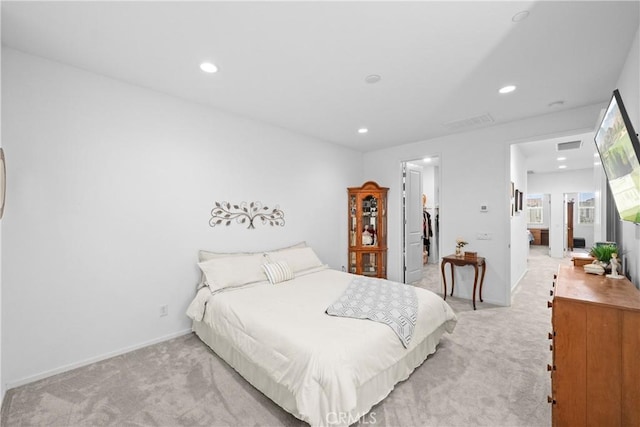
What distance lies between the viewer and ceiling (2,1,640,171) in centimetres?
171

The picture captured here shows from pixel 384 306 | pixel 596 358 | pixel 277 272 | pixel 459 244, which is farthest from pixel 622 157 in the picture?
pixel 277 272

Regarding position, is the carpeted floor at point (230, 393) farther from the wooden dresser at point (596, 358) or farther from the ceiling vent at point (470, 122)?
the ceiling vent at point (470, 122)

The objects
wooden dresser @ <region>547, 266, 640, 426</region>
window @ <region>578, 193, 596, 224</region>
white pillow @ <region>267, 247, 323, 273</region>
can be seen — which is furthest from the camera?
window @ <region>578, 193, 596, 224</region>

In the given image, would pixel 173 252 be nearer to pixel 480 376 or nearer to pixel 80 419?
pixel 80 419

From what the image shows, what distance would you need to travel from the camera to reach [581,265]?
2520 mm

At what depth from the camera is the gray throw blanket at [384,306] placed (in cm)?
210

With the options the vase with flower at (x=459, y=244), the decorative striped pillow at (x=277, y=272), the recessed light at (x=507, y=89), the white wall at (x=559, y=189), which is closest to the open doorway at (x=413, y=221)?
the vase with flower at (x=459, y=244)

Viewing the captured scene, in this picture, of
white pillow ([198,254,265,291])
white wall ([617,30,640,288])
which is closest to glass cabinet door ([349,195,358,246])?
white pillow ([198,254,265,291])

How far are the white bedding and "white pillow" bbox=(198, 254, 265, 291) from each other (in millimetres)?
117

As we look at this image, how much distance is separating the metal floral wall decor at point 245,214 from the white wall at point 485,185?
2.70 m

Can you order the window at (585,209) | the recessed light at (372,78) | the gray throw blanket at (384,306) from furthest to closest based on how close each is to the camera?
the window at (585,209)
the recessed light at (372,78)
the gray throw blanket at (384,306)

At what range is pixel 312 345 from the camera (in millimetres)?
1715

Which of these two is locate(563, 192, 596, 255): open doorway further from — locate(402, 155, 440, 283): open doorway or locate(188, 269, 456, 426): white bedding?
locate(188, 269, 456, 426): white bedding

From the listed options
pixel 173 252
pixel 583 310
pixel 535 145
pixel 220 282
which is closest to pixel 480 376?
pixel 583 310
